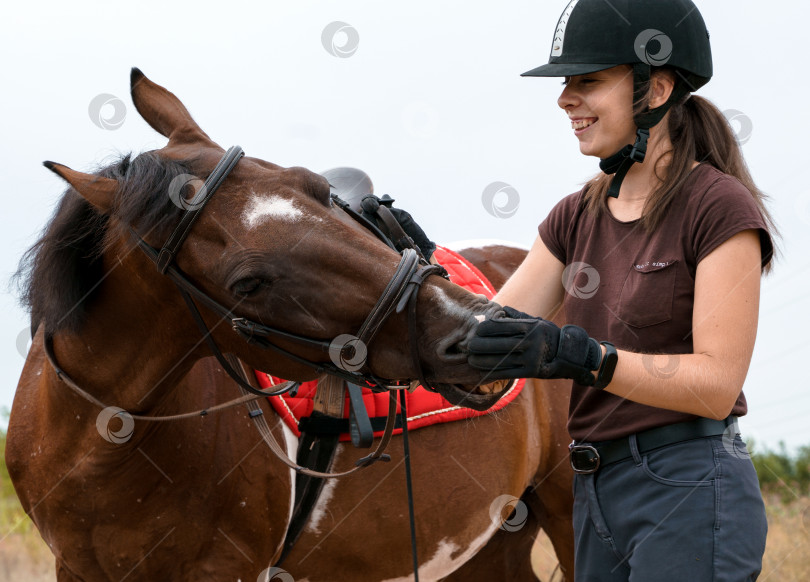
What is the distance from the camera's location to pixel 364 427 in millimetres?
2775

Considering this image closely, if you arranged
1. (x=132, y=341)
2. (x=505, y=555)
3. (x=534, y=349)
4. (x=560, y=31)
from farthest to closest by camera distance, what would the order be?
(x=505, y=555), (x=132, y=341), (x=560, y=31), (x=534, y=349)

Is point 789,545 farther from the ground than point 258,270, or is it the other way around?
point 258,270

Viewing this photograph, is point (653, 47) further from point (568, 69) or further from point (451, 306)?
point (451, 306)

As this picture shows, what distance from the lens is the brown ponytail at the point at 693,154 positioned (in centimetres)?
203

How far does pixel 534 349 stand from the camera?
1.72 meters

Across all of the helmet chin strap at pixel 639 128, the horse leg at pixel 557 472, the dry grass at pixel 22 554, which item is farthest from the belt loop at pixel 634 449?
the dry grass at pixel 22 554

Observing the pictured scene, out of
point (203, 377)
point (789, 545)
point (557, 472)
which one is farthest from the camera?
point (789, 545)

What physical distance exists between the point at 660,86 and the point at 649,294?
591mm

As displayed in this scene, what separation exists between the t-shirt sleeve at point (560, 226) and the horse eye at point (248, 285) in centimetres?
89

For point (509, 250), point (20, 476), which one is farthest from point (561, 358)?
point (509, 250)

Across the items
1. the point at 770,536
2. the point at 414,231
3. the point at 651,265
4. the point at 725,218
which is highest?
the point at 725,218

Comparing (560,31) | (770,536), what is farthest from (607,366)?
(770,536)

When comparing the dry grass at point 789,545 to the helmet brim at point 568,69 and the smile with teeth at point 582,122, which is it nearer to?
the smile with teeth at point 582,122

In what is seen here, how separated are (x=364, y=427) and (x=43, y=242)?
1.19m
